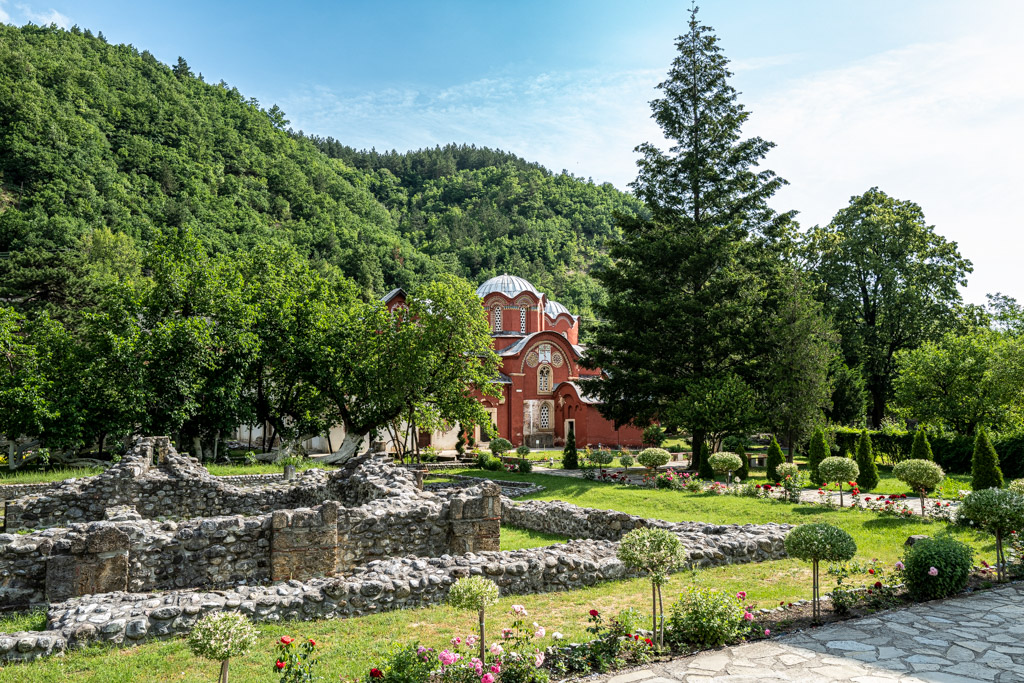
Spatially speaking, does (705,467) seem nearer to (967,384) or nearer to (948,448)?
(948,448)

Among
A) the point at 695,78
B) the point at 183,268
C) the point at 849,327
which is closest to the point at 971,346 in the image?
the point at 849,327

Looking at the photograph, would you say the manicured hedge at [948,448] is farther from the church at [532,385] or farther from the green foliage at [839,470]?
the church at [532,385]

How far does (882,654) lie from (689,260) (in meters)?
22.5

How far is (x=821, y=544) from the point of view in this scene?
25.3 feet

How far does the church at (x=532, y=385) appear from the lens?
44.2 meters

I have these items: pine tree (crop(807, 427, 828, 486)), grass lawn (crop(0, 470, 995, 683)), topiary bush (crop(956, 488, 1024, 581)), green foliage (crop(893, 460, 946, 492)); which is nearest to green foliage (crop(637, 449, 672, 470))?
pine tree (crop(807, 427, 828, 486))

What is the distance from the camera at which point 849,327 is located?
38.5 m

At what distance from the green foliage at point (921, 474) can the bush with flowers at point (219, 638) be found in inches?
614

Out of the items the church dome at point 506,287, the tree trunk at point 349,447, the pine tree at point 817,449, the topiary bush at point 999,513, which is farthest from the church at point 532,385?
the topiary bush at point 999,513

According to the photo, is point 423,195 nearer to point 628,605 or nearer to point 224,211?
point 224,211

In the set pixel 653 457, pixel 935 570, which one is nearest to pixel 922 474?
pixel 935 570

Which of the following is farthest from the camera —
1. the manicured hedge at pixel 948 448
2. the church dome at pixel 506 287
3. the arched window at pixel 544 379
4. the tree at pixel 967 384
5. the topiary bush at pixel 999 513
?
the church dome at pixel 506 287

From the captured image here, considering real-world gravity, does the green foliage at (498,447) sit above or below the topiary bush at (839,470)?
below

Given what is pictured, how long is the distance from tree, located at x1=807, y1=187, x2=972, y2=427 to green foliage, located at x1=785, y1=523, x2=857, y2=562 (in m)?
32.8
